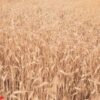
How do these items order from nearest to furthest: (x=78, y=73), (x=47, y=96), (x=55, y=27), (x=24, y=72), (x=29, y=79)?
(x=47, y=96) < (x=29, y=79) < (x=24, y=72) < (x=78, y=73) < (x=55, y=27)

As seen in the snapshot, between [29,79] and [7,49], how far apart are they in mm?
1123

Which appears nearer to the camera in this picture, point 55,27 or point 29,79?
point 29,79

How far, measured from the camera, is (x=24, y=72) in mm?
3287

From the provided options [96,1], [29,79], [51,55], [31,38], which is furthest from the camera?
[96,1]

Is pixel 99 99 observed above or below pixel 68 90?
above

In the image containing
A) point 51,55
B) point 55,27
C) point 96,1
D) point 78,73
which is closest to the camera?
point 78,73

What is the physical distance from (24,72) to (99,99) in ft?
3.90

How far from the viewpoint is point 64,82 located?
310 centimetres

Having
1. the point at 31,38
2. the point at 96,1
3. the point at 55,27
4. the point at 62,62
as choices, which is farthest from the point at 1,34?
the point at 96,1

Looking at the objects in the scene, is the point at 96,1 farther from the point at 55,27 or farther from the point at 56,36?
the point at 56,36

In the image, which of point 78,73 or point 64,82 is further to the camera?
point 78,73

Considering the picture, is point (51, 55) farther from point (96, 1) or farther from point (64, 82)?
point (96, 1)

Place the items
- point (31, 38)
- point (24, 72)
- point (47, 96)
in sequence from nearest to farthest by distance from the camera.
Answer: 1. point (47, 96)
2. point (24, 72)
3. point (31, 38)

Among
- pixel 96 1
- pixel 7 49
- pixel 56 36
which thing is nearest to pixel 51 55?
pixel 7 49
